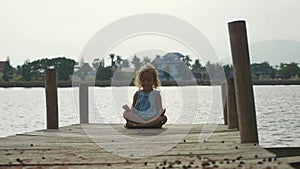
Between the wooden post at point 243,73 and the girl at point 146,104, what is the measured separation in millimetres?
3322

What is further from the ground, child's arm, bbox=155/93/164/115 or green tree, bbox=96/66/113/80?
green tree, bbox=96/66/113/80

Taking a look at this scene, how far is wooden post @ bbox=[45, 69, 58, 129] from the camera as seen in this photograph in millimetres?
9416

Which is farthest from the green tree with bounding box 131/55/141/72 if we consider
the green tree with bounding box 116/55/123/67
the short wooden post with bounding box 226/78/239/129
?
the short wooden post with bounding box 226/78/239/129

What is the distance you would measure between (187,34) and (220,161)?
246 cm

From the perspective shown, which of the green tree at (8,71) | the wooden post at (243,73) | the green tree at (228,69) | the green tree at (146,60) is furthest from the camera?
the green tree at (8,71)

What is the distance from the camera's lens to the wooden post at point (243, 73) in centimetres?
596

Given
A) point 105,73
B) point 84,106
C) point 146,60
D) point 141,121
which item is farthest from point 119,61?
point 84,106

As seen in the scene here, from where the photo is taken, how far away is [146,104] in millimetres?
9609

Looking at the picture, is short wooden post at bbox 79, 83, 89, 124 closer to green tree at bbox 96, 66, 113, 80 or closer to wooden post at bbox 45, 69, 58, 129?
wooden post at bbox 45, 69, 58, 129

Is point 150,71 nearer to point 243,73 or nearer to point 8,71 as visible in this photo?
point 243,73

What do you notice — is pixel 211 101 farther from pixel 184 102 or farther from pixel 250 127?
pixel 250 127

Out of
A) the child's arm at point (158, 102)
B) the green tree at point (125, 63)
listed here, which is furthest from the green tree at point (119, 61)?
the child's arm at point (158, 102)

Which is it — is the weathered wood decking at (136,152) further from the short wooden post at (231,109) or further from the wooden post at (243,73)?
the short wooden post at (231,109)

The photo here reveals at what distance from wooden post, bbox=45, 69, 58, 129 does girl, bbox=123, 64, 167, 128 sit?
1263 mm
